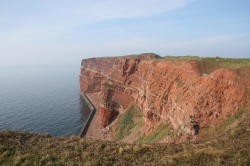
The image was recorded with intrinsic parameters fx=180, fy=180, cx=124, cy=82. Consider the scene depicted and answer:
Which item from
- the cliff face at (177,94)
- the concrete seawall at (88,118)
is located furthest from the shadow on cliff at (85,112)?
the cliff face at (177,94)

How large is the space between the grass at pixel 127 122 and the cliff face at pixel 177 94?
8.97 feet

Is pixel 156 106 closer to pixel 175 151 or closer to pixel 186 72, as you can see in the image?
pixel 186 72

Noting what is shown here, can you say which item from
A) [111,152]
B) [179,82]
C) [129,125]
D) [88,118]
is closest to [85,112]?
[88,118]

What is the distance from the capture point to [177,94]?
29766mm

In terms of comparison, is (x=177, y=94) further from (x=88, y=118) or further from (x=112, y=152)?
(x=88, y=118)

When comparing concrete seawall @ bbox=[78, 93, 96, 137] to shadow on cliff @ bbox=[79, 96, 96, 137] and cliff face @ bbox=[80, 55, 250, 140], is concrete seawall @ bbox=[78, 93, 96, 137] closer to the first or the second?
shadow on cliff @ bbox=[79, 96, 96, 137]

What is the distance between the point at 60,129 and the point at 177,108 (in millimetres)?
41487

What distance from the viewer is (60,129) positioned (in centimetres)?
5672

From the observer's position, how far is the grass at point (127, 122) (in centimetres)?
4516

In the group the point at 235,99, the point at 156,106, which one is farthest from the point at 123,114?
the point at 235,99

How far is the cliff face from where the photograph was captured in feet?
71.8

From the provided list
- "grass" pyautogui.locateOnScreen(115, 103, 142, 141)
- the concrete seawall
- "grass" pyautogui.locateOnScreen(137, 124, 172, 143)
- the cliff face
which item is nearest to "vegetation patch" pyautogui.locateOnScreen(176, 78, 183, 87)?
the cliff face

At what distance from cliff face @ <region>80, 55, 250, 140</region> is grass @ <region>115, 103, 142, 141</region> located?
273 cm

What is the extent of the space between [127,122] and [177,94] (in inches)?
850
